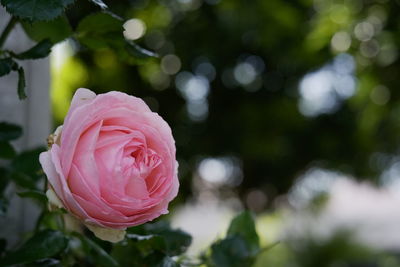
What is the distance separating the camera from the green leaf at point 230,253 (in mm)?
462

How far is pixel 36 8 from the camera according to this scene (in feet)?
1.04

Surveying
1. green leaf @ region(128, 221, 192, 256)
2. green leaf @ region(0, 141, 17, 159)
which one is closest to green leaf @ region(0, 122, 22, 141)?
green leaf @ region(0, 141, 17, 159)

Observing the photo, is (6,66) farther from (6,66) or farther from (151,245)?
(151,245)

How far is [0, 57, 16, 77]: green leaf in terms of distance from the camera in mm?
357

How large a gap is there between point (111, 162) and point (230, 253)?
0.67ft

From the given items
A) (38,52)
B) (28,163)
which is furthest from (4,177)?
(38,52)

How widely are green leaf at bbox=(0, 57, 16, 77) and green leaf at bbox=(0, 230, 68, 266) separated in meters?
0.11

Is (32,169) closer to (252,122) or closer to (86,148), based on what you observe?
(86,148)

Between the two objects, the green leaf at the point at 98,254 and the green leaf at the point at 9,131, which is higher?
the green leaf at the point at 9,131

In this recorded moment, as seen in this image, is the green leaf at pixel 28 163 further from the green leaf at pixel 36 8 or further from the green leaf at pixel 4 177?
the green leaf at pixel 36 8

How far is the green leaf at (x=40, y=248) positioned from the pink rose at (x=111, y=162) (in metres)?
0.09

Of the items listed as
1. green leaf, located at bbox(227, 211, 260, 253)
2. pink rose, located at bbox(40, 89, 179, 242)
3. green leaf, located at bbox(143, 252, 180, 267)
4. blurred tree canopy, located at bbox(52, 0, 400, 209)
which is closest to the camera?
pink rose, located at bbox(40, 89, 179, 242)

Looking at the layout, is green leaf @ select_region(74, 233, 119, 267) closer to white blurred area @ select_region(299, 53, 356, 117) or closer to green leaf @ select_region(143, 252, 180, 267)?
green leaf @ select_region(143, 252, 180, 267)

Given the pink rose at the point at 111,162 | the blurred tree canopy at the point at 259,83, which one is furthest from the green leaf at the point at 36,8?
the blurred tree canopy at the point at 259,83
